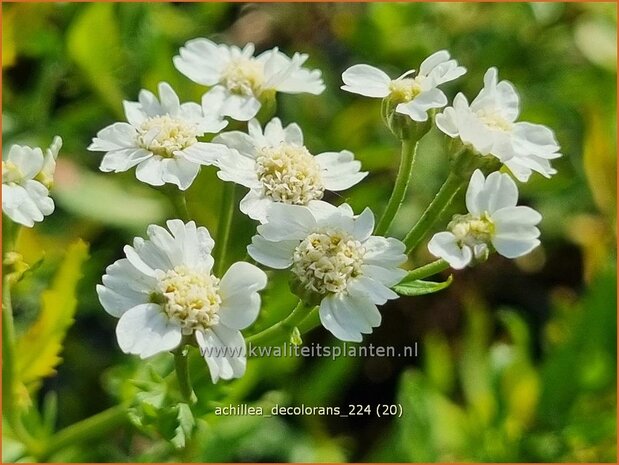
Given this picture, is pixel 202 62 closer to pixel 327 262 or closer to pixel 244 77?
pixel 244 77

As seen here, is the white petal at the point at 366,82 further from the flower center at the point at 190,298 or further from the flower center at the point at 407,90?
the flower center at the point at 190,298

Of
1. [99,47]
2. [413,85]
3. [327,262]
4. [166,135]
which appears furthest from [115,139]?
[99,47]

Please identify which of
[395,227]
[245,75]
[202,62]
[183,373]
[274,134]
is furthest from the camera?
[395,227]

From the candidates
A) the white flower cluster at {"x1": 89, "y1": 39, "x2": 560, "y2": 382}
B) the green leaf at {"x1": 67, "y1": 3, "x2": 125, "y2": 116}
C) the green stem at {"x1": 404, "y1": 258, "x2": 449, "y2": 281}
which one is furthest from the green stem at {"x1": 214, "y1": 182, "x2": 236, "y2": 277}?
the green leaf at {"x1": 67, "y1": 3, "x2": 125, "y2": 116}

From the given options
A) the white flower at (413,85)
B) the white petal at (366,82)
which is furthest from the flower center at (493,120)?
the white petal at (366,82)

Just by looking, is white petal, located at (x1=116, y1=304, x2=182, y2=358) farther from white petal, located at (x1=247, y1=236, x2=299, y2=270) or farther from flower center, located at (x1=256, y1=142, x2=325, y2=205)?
flower center, located at (x1=256, y1=142, x2=325, y2=205)

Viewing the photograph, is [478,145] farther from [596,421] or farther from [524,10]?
[524,10]
